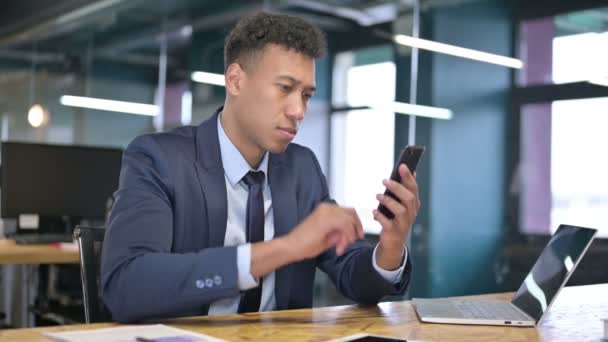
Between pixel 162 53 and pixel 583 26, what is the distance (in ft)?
13.1

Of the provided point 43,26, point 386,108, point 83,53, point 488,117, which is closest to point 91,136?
point 83,53

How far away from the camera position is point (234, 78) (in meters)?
1.81

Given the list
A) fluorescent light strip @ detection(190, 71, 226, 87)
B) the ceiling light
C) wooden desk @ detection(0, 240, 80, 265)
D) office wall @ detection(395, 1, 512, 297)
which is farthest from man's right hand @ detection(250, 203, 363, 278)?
the ceiling light

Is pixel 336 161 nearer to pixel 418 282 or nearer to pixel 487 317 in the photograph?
pixel 418 282

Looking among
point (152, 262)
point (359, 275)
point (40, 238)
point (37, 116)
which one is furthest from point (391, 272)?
point (37, 116)

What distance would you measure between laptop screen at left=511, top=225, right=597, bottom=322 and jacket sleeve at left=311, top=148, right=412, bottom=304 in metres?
A: 0.28

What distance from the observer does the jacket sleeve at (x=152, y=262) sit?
4.46 feet

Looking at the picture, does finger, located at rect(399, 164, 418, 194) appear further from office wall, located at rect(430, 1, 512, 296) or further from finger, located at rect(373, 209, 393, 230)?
office wall, located at rect(430, 1, 512, 296)

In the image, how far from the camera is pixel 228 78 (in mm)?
1822

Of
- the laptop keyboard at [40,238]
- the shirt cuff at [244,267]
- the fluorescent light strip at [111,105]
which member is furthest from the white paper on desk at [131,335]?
the fluorescent light strip at [111,105]

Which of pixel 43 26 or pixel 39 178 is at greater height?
pixel 43 26

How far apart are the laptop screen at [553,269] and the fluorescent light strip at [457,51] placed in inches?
110

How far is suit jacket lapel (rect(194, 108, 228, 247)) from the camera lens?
162 cm

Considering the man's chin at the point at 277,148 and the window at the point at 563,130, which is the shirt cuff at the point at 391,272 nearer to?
the man's chin at the point at 277,148
